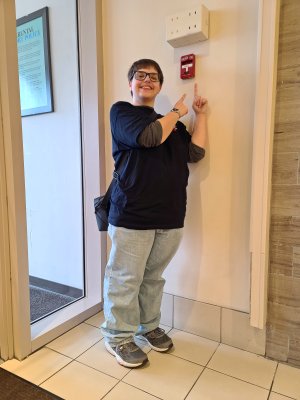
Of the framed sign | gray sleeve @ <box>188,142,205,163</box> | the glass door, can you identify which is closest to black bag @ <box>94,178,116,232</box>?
the glass door

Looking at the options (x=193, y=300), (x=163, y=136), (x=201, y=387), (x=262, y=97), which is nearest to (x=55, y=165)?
(x=163, y=136)

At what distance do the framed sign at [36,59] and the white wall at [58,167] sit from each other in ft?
0.13

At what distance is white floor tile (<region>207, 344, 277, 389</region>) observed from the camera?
3.98 feet

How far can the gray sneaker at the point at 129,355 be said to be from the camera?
1.26 metres

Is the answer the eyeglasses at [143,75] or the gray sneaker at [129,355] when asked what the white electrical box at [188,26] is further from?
the gray sneaker at [129,355]

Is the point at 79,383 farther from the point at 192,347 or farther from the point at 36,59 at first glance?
the point at 36,59

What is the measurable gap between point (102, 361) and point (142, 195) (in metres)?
0.77

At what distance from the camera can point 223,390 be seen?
115 cm

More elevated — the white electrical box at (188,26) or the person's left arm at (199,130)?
the white electrical box at (188,26)

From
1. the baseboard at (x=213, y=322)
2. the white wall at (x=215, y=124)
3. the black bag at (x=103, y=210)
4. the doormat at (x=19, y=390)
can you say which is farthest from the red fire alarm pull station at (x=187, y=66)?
the doormat at (x=19, y=390)

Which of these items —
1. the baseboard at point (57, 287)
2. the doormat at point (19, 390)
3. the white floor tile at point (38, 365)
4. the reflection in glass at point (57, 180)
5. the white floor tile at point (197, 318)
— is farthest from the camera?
the baseboard at point (57, 287)

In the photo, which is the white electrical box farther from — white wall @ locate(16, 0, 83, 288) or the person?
white wall @ locate(16, 0, 83, 288)

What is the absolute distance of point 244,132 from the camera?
4.31ft

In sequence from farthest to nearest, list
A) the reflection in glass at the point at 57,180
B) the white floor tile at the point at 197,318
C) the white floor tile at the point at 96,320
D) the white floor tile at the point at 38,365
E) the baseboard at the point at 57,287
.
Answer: the baseboard at the point at 57,287 < the reflection in glass at the point at 57,180 < the white floor tile at the point at 96,320 < the white floor tile at the point at 197,318 < the white floor tile at the point at 38,365
